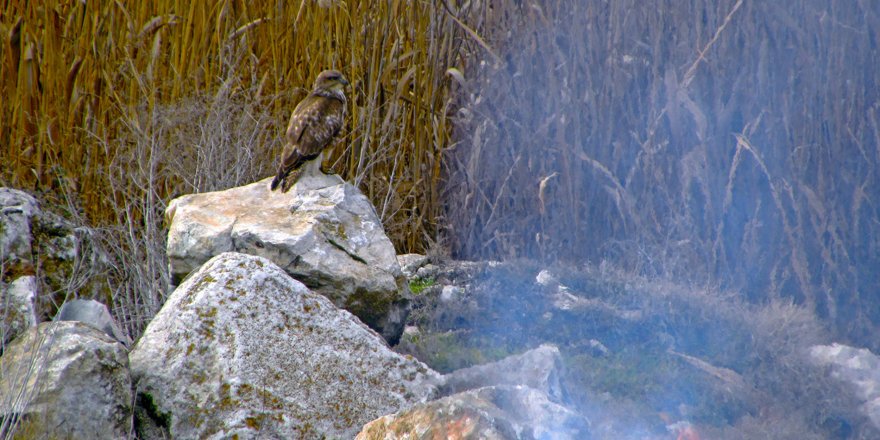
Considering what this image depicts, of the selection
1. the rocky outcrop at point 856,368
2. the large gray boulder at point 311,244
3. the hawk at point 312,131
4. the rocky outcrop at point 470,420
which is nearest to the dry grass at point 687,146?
the rocky outcrop at point 856,368

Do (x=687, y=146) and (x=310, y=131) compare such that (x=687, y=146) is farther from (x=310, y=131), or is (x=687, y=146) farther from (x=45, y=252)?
(x=45, y=252)

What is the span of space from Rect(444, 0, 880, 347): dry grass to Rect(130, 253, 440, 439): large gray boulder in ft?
7.46

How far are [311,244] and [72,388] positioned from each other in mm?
1463

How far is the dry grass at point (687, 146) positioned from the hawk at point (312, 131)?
121cm

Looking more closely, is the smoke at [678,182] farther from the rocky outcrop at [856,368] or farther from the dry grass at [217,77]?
the dry grass at [217,77]

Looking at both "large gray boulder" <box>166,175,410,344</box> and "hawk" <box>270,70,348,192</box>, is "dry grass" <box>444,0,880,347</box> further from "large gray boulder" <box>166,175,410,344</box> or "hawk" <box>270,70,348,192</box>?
"large gray boulder" <box>166,175,410,344</box>

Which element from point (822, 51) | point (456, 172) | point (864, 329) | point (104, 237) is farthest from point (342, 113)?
point (864, 329)

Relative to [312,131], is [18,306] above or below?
below

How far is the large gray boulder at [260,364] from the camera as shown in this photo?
3.70 meters

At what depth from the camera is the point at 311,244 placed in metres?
4.71

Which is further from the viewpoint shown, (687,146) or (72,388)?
(687,146)

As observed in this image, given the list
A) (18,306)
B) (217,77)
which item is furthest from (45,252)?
(217,77)

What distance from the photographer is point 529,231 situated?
20.5 ft

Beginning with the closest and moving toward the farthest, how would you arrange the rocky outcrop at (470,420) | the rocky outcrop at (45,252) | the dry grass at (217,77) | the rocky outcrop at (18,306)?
the rocky outcrop at (470,420) → the rocky outcrop at (18,306) → the rocky outcrop at (45,252) → the dry grass at (217,77)
